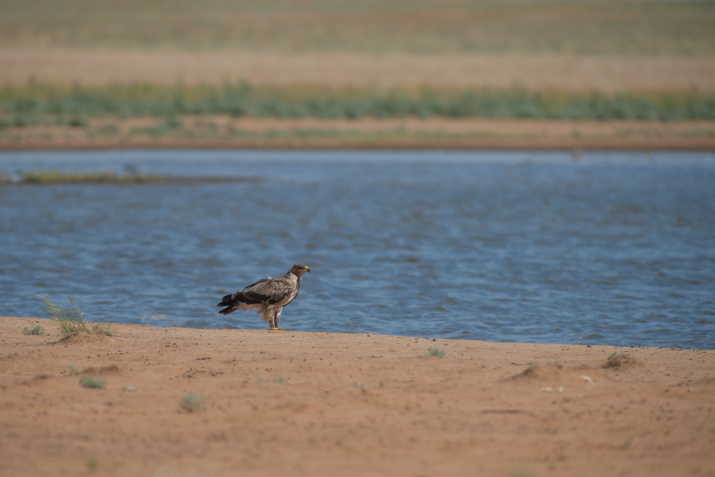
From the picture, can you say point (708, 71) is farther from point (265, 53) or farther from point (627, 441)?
point (627, 441)

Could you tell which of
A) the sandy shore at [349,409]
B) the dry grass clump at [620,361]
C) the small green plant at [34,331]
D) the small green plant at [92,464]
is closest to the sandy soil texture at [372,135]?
the small green plant at [34,331]

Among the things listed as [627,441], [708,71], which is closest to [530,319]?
[627,441]

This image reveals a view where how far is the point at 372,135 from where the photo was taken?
111ft

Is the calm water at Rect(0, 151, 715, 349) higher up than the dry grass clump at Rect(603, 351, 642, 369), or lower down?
lower down

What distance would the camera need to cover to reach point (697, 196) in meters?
23.0

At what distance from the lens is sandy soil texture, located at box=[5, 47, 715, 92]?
46.7m

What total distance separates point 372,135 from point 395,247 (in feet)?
59.0

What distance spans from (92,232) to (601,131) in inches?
931

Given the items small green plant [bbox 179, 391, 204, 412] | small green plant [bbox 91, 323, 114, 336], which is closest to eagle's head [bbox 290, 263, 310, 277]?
small green plant [bbox 91, 323, 114, 336]

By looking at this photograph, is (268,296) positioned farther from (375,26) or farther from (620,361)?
(375,26)

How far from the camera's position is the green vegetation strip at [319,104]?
36688 mm

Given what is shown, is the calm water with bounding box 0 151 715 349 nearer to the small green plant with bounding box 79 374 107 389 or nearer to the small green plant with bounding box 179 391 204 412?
the small green plant with bounding box 79 374 107 389

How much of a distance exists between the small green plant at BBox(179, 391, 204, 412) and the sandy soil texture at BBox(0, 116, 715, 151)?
26.6 metres

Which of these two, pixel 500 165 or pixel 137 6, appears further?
pixel 137 6
